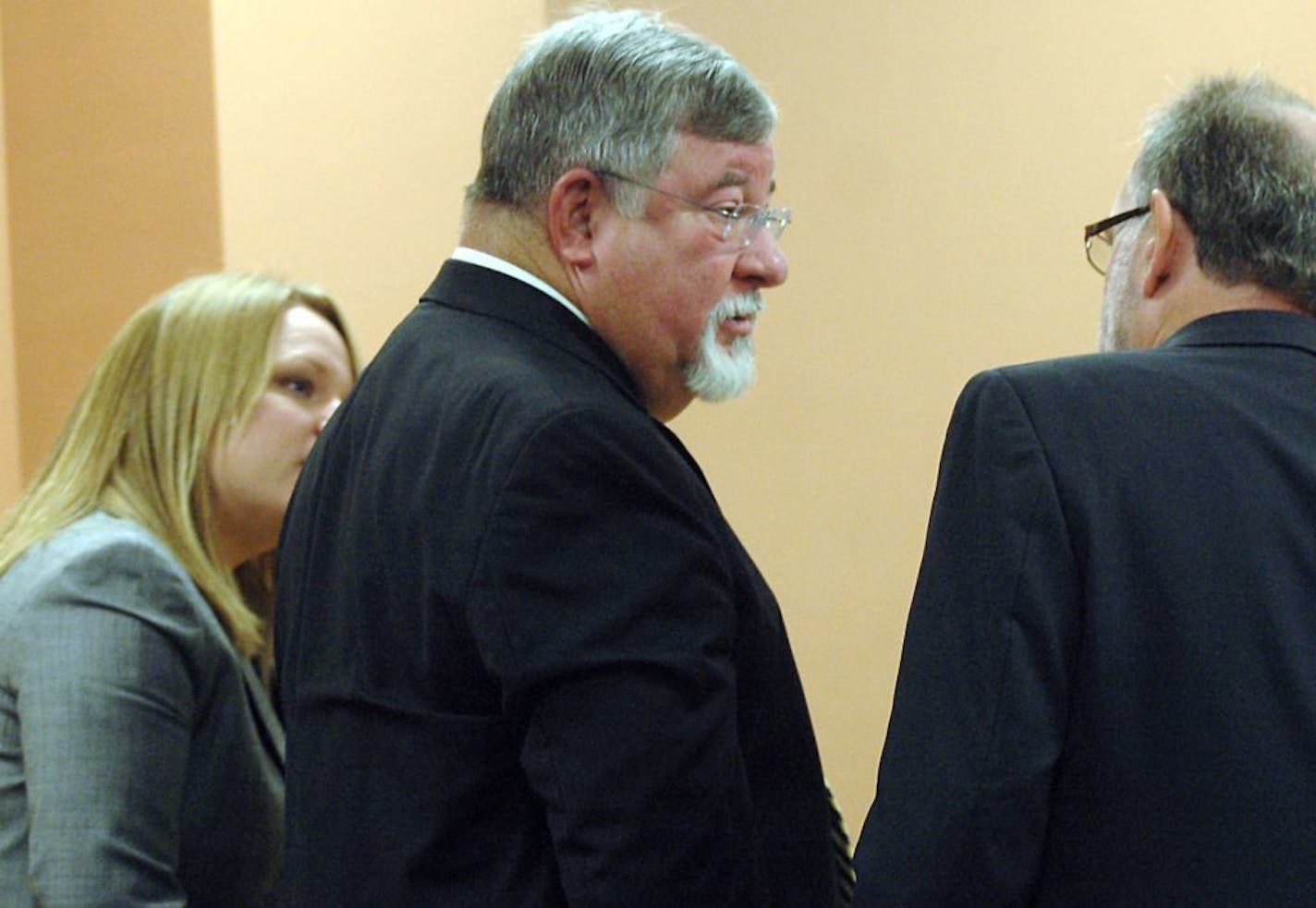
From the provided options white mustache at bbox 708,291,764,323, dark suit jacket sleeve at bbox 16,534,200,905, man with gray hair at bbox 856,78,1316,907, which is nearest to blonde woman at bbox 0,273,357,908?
dark suit jacket sleeve at bbox 16,534,200,905

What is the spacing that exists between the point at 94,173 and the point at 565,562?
2438 mm

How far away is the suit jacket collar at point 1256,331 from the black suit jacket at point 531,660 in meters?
0.45

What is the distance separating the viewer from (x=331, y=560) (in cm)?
160

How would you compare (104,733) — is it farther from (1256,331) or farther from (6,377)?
(6,377)

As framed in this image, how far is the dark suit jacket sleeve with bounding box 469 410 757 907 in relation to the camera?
137 cm

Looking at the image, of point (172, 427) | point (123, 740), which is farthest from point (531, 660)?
point (172, 427)

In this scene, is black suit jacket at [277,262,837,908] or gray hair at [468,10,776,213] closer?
black suit jacket at [277,262,837,908]

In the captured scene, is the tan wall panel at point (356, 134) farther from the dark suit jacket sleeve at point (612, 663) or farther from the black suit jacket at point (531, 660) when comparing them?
the dark suit jacket sleeve at point (612, 663)

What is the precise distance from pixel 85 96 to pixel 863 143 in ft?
5.20

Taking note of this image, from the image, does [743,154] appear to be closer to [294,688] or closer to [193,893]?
[294,688]

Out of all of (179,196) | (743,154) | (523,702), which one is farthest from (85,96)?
(523,702)

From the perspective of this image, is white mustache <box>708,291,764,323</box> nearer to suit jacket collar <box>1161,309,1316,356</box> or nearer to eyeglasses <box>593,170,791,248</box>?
eyeglasses <box>593,170,791,248</box>

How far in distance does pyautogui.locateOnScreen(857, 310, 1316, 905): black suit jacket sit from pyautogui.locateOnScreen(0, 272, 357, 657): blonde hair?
100cm

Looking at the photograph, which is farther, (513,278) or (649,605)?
(513,278)
